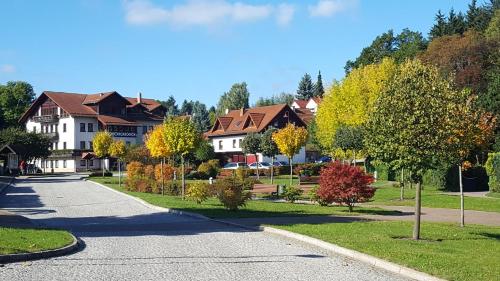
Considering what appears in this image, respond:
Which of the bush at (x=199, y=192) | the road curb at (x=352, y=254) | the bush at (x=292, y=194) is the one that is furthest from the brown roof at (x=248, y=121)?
the road curb at (x=352, y=254)

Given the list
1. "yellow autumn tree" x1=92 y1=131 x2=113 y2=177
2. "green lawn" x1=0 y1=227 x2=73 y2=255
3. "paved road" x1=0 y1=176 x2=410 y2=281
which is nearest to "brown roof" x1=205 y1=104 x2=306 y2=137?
"yellow autumn tree" x1=92 y1=131 x2=113 y2=177

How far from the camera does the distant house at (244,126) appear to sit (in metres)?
81.3

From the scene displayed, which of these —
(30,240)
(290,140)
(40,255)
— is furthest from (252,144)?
(40,255)

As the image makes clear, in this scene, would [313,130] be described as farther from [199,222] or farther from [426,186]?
[199,222]

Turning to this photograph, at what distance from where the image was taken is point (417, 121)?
14.4 m

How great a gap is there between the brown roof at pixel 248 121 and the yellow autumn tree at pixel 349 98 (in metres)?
21.6

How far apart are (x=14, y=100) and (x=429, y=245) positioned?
346ft

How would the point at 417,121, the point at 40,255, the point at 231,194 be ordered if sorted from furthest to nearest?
1. the point at 231,194
2. the point at 417,121
3. the point at 40,255

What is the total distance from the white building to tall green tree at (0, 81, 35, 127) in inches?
305

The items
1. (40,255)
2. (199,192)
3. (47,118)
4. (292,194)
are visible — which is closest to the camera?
(40,255)

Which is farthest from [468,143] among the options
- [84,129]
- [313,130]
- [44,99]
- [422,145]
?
[44,99]

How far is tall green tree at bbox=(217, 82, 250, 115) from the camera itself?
439 ft

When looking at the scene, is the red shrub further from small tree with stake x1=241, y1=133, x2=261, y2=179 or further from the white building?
the white building

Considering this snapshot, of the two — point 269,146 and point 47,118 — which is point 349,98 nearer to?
point 269,146
